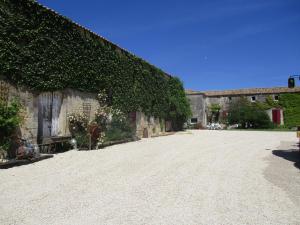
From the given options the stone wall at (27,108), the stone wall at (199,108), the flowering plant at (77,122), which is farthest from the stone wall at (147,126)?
the stone wall at (199,108)

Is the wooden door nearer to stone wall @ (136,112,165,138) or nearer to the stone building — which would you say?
stone wall @ (136,112,165,138)

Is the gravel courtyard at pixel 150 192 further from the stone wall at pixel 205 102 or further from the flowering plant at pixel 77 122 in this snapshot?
the stone wall at pixel 205 102

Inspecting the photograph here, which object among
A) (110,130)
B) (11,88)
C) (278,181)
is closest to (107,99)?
(110,130)

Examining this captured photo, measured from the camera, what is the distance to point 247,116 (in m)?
35.8

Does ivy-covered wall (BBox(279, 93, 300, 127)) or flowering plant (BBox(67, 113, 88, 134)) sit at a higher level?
ivy-covered wall (BBox(279, 93, 300, 127))

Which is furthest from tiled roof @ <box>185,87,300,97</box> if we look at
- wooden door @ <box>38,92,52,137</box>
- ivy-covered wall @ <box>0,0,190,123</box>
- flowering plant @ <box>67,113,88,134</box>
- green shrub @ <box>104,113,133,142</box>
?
wooden door @ <box>38,92,52,137</box>

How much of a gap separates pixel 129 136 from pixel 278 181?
10.9m

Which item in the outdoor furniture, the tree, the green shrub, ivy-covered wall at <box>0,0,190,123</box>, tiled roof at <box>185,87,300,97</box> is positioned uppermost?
tiled roof at <box>185,87,300,97</box>

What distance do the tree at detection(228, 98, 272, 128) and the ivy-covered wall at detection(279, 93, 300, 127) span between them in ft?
15.1

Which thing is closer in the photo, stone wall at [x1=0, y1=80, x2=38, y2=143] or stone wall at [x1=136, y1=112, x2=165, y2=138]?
stone wall at [x1=0, y1=80, x2=38, y2=143]

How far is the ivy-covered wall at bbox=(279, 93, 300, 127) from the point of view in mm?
38656

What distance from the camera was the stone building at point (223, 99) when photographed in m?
39.8

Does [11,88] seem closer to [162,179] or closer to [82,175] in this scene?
[82,175]

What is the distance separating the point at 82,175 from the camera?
7.66 metres
